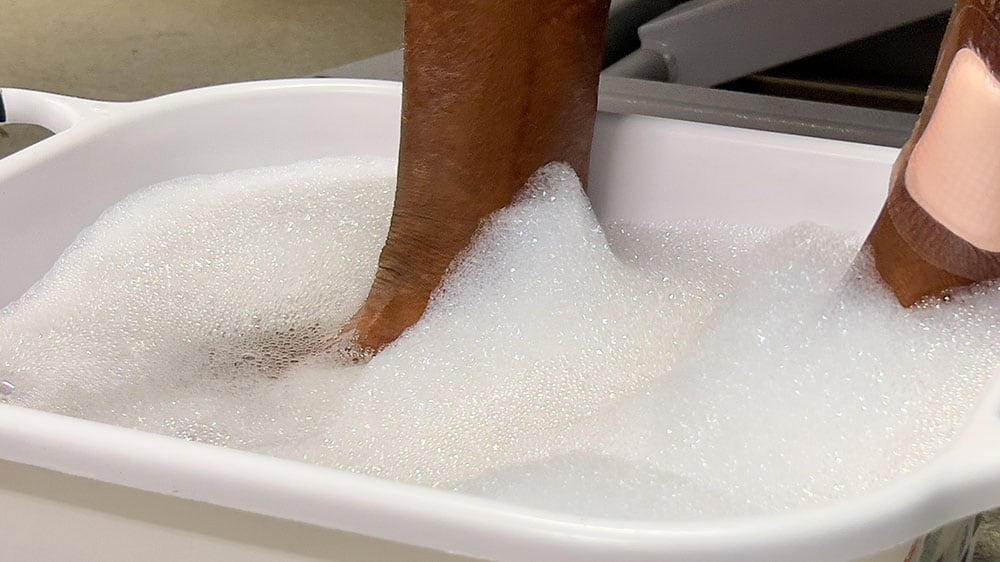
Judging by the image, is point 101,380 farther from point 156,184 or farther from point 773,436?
point 773,436

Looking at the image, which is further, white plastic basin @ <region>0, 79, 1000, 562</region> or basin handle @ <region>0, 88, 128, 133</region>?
basin handle @ <region>0, 88, 128, 133</region>

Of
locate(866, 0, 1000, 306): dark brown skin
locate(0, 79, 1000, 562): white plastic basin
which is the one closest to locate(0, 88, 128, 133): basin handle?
locate(0, 79, 1000, 562): white plastic basin

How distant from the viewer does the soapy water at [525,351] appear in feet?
1.30

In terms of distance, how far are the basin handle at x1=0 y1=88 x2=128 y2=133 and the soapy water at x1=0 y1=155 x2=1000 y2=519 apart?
0.07 m

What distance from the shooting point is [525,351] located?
53cm

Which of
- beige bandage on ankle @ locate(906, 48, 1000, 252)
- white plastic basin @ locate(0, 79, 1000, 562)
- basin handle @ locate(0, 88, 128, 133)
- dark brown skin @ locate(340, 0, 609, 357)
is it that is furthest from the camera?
basin handle @ locate(0, 88, 128, 133)

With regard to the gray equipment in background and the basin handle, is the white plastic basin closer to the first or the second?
the basin handle

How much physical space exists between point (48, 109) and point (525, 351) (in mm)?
425

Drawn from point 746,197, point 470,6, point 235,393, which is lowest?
point 235,393

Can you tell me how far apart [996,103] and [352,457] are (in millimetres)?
346

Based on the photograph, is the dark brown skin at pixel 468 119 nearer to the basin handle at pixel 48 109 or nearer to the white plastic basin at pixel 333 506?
the white plastic basin at pixel 333 506

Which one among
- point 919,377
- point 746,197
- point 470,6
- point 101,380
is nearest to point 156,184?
point 101,380

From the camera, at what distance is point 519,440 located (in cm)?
47

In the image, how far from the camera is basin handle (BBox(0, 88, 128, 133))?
0.68 meters
